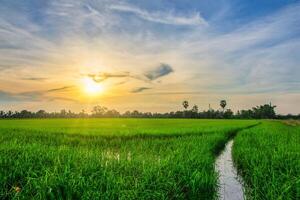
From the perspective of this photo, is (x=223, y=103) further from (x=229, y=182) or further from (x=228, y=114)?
(x=229, y=182)

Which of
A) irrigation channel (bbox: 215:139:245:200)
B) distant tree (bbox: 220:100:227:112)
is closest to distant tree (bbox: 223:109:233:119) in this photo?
distant tree (bbox: 220:100:227:112)

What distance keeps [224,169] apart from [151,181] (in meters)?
4.90

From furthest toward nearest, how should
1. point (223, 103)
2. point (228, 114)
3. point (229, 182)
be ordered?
1. point (223, 103)
2. point (228, 114)
3. point (229, 182)

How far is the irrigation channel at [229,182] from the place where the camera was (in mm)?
7218

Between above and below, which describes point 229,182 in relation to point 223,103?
below

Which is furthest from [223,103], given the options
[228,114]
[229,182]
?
[229,182]

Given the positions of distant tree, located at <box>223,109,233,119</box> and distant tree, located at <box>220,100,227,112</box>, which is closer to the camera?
distant tree, located at <box>223,109,233,119</box>

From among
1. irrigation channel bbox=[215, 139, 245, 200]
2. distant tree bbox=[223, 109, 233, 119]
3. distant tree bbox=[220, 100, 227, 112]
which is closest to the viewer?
irrigation channel bbox=[215, 139, 245, 200]

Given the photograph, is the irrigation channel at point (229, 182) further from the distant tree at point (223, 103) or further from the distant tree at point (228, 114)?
the distant tree at point (223, 103)

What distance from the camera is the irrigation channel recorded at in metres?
7.22

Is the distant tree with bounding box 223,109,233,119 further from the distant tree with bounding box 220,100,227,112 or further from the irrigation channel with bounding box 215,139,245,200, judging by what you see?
the irrigation channel with bounding box 215,139,245,200

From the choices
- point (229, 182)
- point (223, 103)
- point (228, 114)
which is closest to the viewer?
point (229, 182)

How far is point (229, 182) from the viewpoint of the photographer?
27.9 feet

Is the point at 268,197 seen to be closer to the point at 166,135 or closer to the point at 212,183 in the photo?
the point at 212,183
